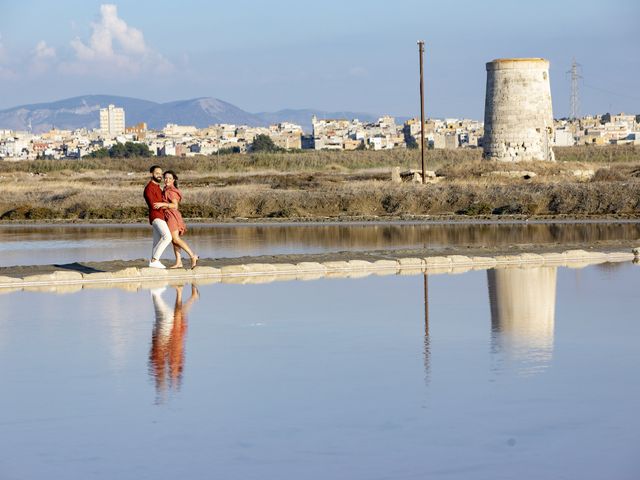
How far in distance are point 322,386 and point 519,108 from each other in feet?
109

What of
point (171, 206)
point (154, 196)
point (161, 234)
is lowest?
point (161, 234)

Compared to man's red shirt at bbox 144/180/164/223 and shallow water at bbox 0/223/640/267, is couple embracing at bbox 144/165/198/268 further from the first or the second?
shallow water at bbox 0/223/640/267

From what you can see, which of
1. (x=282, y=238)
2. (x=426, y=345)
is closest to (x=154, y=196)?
(x=426, y=345)

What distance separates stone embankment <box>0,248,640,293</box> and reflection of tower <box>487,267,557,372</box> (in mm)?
698

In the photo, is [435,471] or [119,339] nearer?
[435,471]

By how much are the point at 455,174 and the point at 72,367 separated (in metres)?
31.3

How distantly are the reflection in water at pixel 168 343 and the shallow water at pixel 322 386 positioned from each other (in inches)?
0.7

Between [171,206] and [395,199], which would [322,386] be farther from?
[395,199]

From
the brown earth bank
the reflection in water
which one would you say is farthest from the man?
the brown earth bank

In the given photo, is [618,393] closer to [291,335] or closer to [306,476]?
[306,476]

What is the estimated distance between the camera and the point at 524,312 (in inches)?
408

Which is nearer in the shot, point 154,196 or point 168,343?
point 168,343

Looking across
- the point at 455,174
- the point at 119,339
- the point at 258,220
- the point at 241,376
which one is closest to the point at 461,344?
the point at 241,376

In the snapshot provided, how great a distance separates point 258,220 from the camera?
92.8ft
